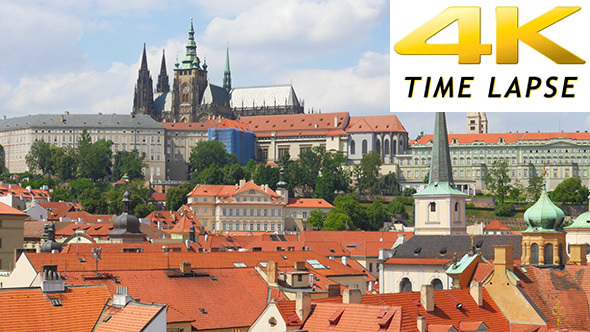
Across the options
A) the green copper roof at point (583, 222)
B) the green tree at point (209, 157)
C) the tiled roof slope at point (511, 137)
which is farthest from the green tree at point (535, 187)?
the green copper roof at point (583, 222)

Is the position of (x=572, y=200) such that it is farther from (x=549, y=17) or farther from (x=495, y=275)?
(x=549, y=17)

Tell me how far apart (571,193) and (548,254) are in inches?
4287

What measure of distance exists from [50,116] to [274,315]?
168 m

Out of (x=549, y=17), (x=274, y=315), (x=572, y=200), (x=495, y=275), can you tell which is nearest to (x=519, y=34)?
(x=549, y=17)

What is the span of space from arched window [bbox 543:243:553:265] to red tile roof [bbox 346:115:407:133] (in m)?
142

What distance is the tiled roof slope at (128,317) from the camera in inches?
1191

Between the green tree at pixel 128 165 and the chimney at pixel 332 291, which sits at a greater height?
the green tree at pixel 128 165

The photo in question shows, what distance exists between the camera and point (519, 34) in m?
21.0

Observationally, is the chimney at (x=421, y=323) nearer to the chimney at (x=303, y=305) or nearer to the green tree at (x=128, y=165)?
the chimney at (x=303, y=305)

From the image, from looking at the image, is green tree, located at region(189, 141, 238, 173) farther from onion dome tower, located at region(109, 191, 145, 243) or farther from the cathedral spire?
onion dome tower, located at region(109, 191, 145, 243)

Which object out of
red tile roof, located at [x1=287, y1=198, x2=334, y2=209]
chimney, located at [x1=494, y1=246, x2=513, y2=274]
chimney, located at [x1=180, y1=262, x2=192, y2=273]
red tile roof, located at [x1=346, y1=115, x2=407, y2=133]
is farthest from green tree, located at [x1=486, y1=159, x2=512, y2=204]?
chimney, located at [x1=494, y1=246, x2=513, y2=274]

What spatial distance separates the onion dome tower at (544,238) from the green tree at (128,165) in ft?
434

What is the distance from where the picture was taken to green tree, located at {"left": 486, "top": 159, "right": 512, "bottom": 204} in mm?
155625

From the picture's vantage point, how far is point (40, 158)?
591ft
